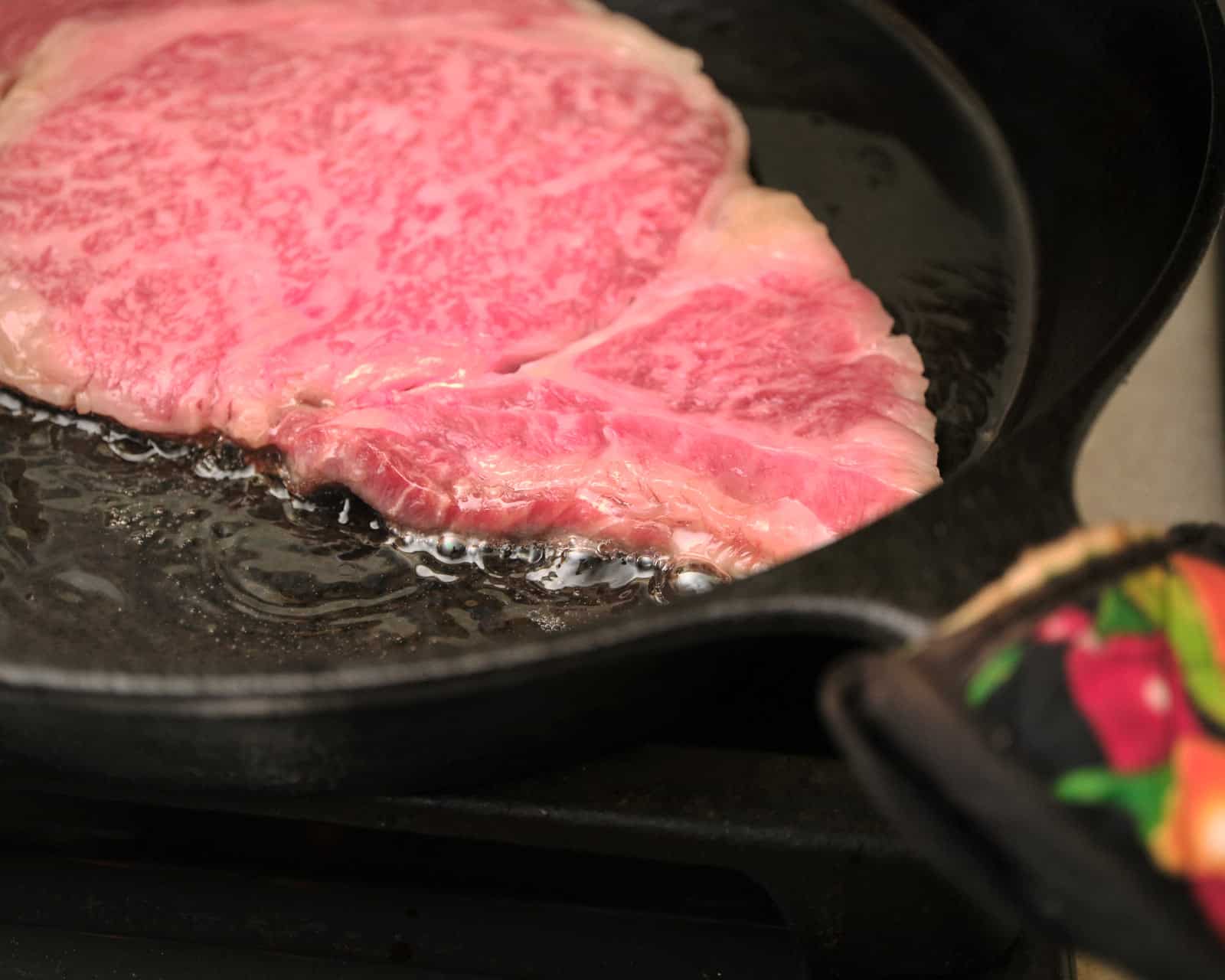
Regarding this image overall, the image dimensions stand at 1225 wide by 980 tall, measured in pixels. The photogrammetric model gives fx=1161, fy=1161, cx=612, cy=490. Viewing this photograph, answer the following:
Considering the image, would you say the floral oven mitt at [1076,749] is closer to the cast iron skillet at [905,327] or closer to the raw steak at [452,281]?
the cast iron skillet at [905,327]

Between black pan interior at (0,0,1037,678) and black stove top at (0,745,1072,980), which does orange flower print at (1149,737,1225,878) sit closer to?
black stove top at (0,745,1072,980)

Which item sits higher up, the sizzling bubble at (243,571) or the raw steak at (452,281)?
the raw steak at (452,281)

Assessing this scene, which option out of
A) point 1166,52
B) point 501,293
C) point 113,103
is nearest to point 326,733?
point 501,293

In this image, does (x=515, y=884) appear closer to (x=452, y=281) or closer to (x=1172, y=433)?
(x=452, y=281)

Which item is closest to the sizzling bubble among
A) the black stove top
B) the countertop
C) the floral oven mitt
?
the black stove top

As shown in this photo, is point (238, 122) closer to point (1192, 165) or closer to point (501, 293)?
point (501, 293)

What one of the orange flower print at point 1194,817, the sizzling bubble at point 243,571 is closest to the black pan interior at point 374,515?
the sizzling bubble at point 243,571

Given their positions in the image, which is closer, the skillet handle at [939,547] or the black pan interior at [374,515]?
the skillet handle at [939,547]

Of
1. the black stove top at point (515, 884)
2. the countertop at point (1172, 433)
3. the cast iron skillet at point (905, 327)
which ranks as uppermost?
the cast iron skillet at point (905, 327)
